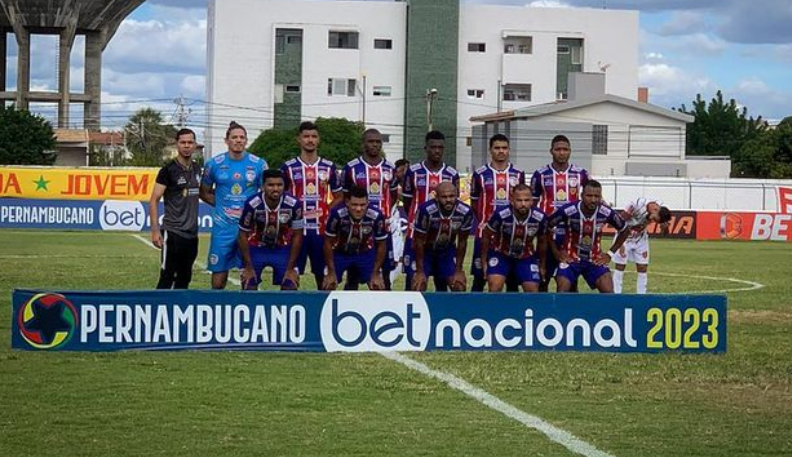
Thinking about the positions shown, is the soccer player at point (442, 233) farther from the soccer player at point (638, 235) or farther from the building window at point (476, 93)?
the building window at point (476, 93)

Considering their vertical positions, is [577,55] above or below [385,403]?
above

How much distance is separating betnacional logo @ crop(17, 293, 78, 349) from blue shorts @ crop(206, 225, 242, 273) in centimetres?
256

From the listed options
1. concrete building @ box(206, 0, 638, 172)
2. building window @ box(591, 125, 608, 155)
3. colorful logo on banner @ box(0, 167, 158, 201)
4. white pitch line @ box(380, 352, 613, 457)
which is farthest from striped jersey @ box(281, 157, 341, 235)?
concrete building @ box(206, 0, 638, 172)

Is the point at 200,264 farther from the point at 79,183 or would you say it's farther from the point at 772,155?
the point at 772,155

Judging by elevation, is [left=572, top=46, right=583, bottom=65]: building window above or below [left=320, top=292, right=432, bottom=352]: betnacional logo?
above

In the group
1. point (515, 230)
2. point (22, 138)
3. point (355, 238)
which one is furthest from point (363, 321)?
point (22, 138)

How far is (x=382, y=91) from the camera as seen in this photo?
92188 millimetres

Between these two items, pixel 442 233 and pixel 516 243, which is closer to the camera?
pixel 442 233

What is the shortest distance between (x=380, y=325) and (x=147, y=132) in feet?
381

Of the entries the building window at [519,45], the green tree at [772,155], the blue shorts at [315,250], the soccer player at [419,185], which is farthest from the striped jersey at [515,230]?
the building window at [519,45]

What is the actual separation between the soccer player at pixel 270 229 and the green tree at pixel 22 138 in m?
71.3

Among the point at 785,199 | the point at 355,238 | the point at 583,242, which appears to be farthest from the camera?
the point at 785,199

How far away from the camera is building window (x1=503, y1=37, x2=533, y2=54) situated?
94.9 m

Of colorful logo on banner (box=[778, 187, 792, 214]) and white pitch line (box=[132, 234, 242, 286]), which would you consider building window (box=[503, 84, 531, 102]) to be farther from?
white pitch line (box=[132, 234, 242, 286])
